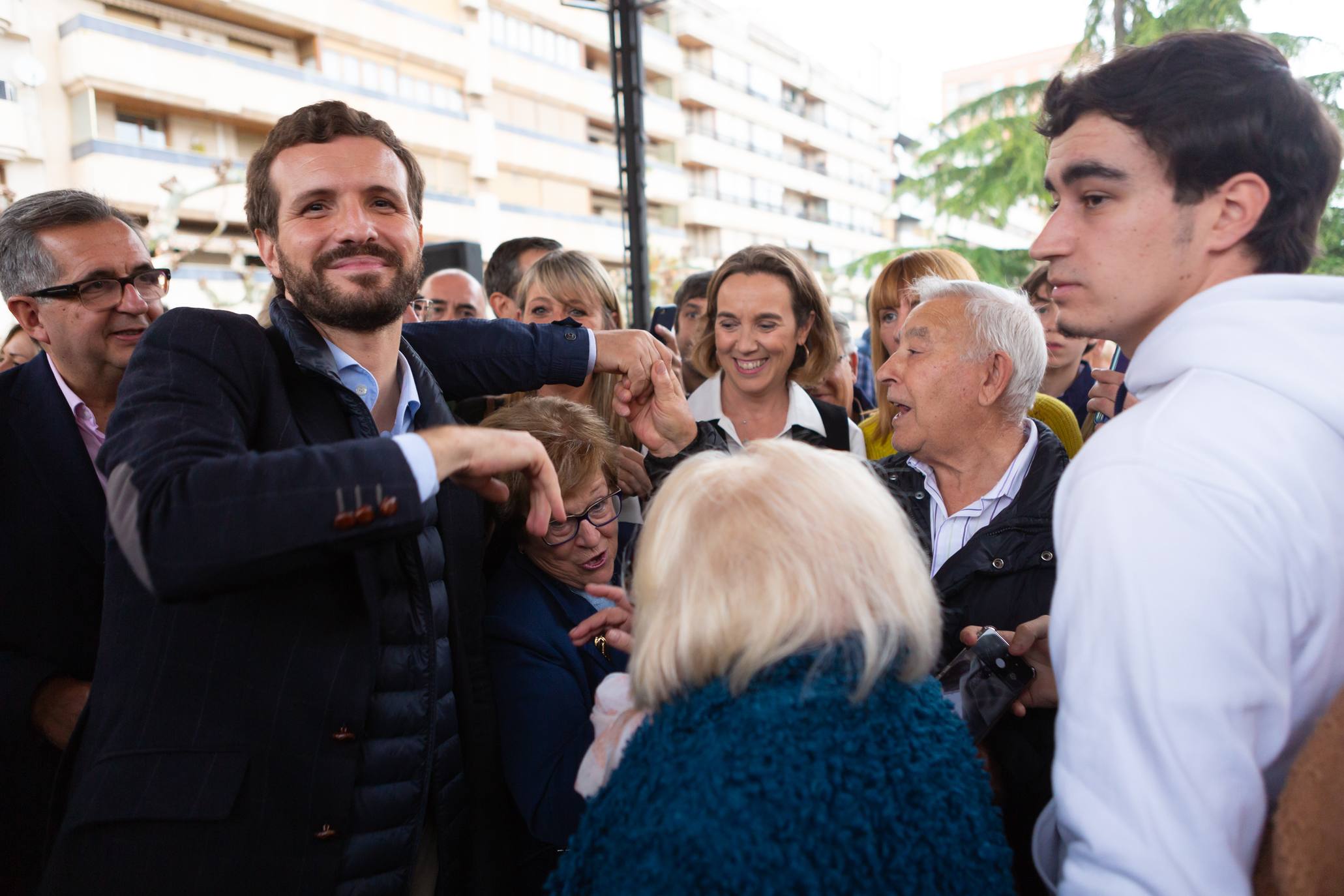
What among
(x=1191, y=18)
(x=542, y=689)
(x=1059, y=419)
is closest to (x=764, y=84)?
(x=1191, y=18)

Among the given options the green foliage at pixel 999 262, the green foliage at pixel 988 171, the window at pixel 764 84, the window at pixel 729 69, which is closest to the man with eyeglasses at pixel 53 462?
the green foliage at pixel 999 262

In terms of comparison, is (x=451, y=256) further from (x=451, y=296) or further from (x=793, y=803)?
(x=793, y=803)

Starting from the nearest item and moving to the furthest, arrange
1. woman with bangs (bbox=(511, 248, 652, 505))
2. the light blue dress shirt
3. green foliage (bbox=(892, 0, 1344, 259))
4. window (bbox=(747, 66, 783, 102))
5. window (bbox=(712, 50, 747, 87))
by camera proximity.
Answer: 1. the light blue dress shirt
2. woman with bangs (bbox=(511, 248, 652, 505))
3. green foliage (bbox=(892, 0, 1344, 259))
4. window (bbox=(712, 50, 747, 87))
5. window (bbox=(747, 66, 783, 102))

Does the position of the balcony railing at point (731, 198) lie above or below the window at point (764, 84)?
below

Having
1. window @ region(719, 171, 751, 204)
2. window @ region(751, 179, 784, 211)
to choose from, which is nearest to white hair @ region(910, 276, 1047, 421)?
window @ region(719, 171, 751, 204)

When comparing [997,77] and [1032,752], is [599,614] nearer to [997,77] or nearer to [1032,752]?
[1032,752]

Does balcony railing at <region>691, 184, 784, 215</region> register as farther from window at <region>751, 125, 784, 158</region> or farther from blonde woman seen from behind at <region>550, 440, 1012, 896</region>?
blonde woman seen from behind at <region>550, 440, 1012, 896</region>

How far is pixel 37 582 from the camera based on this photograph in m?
1.79

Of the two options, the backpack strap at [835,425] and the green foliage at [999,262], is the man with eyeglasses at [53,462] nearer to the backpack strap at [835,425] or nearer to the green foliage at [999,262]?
the backpack strap at [835,425]

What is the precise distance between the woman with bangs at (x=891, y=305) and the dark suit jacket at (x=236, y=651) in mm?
2036

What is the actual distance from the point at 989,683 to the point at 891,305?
6.84ft

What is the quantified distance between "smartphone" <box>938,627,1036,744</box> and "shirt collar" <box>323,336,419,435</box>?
3.90 feet

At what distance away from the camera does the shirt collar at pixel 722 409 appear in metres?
3.04

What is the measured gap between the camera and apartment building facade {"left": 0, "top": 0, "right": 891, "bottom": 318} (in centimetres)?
1324
